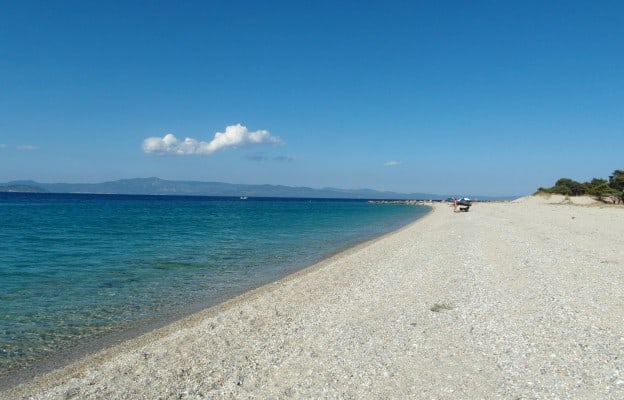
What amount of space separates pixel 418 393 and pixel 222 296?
954cm

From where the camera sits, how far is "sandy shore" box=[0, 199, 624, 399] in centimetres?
638

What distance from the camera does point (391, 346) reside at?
26.1 ft

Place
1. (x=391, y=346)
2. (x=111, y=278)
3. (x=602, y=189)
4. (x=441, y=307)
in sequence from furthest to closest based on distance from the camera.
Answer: (x=602, y=189) → (x=111, y=278) → (x=441, y=307) → (x=391, y=346)

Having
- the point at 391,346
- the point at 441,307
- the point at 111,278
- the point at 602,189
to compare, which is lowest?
the point at 111,278

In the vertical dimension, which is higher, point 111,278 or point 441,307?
point 441,307

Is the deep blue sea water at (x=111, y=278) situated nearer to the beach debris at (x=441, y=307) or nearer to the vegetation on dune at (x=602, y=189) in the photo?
the beach debris at (x=441, y=307)

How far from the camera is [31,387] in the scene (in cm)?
732

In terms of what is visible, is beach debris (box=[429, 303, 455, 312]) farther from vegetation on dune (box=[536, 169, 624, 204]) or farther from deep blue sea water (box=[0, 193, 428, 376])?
vegetation on dune (box=[536, 169, 624, 204])

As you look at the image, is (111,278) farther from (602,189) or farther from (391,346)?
(602,189)

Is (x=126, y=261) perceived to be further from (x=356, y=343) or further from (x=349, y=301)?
(x=356, y=343)

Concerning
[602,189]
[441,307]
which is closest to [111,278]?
[441,307]

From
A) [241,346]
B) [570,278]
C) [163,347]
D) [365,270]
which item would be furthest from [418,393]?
[365,270]

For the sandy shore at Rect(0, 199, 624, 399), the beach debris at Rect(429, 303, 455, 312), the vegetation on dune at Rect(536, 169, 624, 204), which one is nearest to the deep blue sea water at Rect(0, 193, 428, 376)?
the sandy shore at Rect(0, 199, 624, 399)

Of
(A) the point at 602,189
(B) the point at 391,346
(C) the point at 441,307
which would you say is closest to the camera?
(B) the point at 391,346
